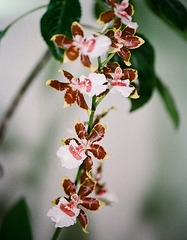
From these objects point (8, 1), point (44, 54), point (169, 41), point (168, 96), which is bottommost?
point (168, 96)

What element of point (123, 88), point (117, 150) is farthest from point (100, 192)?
point (123, 88)

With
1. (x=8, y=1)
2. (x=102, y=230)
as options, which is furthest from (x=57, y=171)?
(x=8, y=1)

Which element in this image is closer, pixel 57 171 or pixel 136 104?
pixel 136 104

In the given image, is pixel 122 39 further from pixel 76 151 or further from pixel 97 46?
pixel 76 151

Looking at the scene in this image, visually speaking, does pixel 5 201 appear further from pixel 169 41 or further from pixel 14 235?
pixel 169 41

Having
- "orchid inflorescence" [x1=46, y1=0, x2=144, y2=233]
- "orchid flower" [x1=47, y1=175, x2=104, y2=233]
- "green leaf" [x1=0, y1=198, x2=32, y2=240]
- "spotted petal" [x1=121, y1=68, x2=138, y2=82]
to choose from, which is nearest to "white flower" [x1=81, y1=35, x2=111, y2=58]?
"orchid inflorescence" [x1=46, y1=0, x2=144, y2=233]

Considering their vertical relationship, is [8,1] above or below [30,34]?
above

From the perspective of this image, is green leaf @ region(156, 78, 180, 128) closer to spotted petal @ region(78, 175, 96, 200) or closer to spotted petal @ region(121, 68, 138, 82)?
spotted petal @ region(121, 68, 138, 82)
